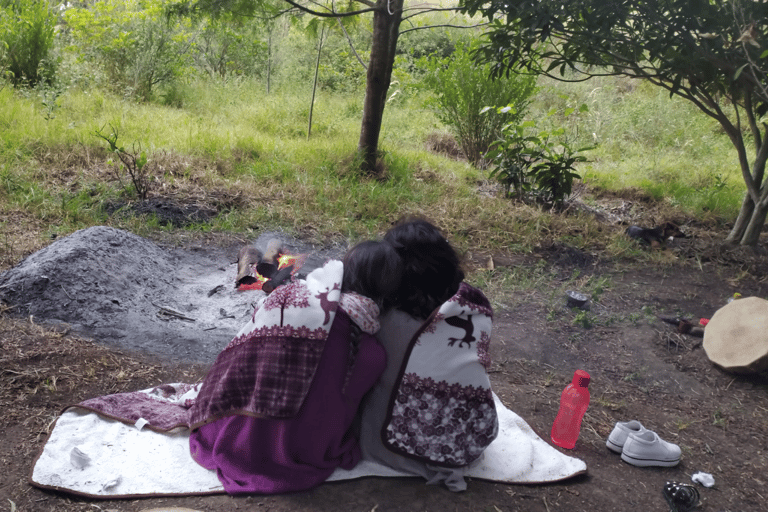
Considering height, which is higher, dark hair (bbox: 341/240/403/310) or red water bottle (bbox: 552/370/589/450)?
dark hair (bbox: 341/240/403/310)

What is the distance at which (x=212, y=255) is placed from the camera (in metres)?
4.34

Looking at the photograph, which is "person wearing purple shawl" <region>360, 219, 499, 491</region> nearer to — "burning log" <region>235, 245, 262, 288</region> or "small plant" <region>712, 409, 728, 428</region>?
"small plant" <region>712, 409, 728, 428</region>

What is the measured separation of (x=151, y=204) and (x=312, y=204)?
4.65ft

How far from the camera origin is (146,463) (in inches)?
78.5

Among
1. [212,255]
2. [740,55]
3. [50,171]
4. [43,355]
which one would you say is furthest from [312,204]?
[740,55]

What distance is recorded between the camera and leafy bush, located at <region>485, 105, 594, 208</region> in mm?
5547

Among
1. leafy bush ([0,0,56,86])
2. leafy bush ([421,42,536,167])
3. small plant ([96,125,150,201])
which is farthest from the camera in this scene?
leafy bush ([421,42,536,167])

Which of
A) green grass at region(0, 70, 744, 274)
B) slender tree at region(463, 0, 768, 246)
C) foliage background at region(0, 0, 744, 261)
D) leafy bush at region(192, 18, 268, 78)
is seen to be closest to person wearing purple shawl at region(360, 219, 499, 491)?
slender tree at region(463, 0, 768, 246)

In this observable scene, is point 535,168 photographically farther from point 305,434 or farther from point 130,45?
point 130,45

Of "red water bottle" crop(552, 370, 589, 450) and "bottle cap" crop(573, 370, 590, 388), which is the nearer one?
"bottle cap" crop(573, 370, 590, 388)

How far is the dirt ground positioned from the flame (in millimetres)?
578

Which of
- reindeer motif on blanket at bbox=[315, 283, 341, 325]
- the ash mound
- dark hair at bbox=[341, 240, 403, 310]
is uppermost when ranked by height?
dark hair at bbox=[341, 240, 403, 310]

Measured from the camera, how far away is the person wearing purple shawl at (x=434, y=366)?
1.95 meters

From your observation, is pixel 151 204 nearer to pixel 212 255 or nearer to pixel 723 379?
pixel 212 255
